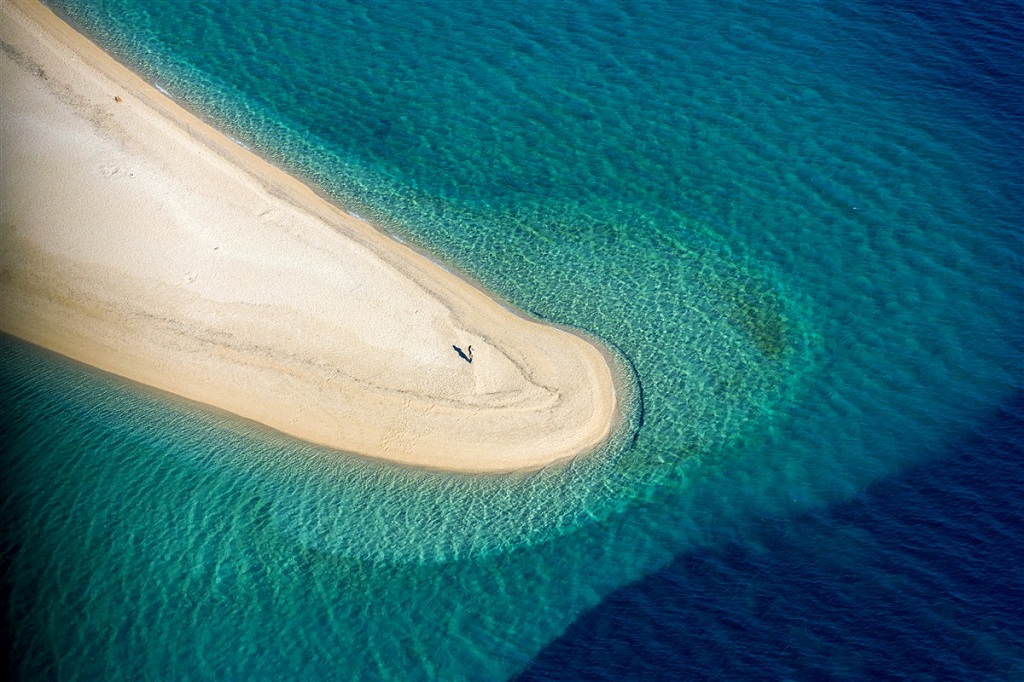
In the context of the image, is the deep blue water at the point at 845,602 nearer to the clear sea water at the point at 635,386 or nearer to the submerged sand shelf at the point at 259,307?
the clear sea water at the point at 635,386

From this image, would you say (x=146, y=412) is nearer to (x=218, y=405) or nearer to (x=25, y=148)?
(x=218, y=405)

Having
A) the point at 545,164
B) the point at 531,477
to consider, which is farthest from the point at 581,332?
the point at 545,164

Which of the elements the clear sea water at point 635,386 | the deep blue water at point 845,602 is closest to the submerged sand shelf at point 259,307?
the clear sea water at point 635,386

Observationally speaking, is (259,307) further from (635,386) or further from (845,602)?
(845,602)

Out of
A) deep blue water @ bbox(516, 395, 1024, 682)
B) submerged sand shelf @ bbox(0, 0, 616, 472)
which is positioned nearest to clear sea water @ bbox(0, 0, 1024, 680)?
deep blue water @ bbox(516, 395, 1024, 682)

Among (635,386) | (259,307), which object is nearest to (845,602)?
(635,386)
